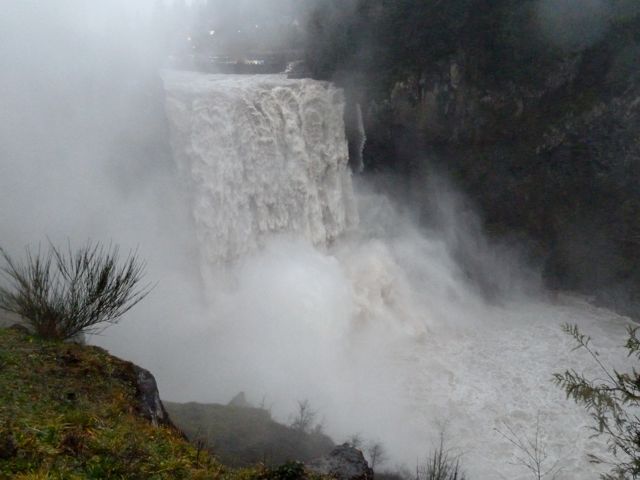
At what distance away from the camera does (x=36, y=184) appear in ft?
57.5

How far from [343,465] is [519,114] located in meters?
22.4

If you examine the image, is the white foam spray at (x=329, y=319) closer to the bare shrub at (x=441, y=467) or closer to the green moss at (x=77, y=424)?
the bare shrub at (x=441, y=467)

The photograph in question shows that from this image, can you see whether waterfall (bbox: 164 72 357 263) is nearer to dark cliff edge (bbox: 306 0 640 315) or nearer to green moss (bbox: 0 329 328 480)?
dark cliff edge (bbox: 306 0 640 315)

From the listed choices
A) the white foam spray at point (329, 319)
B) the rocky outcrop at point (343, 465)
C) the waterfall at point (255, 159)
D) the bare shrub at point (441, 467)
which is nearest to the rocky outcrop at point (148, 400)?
the rocky outcrop at point (343, 465)

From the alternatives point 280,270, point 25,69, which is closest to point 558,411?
point 280,270

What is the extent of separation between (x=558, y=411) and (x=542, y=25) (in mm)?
18134

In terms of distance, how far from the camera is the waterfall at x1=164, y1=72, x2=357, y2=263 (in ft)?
64.2

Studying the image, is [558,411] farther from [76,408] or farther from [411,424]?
[76,408]

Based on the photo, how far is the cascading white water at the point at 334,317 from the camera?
16.2m

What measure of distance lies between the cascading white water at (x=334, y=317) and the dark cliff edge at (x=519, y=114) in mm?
3114

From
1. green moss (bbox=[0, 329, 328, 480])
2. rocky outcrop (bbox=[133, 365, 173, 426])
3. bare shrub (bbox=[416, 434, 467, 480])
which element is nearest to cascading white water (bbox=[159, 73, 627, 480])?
bare shrub (bbox=[416, 434, 467, 480])

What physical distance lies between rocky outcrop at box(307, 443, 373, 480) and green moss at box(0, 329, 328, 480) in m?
1.51

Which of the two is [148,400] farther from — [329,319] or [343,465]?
[329,319]

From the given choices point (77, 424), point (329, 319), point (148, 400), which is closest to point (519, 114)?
point (329, 319)
